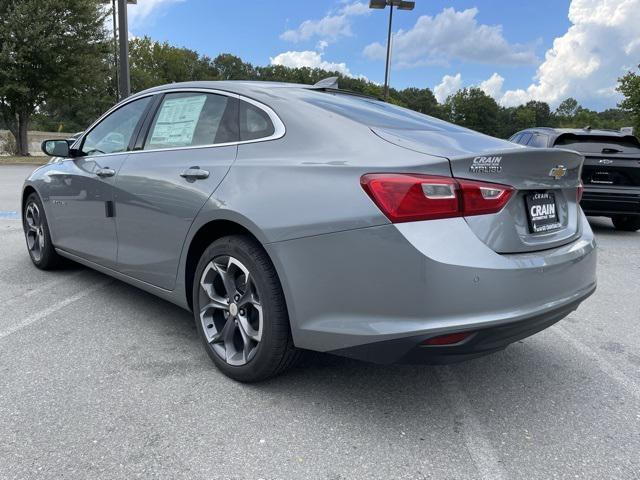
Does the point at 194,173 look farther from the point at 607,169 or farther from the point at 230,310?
the point at 607,169

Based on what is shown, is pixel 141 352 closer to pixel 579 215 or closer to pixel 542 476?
pixel 542 476

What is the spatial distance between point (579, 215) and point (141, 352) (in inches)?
106

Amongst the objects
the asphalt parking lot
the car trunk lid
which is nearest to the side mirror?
the asphalt parking lot

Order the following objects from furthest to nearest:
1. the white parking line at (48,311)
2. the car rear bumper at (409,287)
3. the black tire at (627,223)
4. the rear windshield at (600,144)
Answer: the black tire at (627,223) → the rear windshield at (600,144) → the white parking line at (48,311) → the car rear bumper at (409,287)

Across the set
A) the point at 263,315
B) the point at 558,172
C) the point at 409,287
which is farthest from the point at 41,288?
the point at 558,172

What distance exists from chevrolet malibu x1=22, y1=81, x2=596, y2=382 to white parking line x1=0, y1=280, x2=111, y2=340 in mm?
857

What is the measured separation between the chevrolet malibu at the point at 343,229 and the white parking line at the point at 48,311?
2.81 feet

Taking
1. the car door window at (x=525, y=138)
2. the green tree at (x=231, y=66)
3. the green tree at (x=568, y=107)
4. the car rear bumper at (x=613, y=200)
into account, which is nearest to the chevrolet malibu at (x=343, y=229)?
the car rear bumper at (x=613, y=200)

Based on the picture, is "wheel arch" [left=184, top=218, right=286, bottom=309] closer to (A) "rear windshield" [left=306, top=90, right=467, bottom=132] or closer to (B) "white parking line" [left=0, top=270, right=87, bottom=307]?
(A) "rear windshield" [left=306, top=90, right=467, bottom=132]

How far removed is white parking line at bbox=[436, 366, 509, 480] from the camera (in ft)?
7.29

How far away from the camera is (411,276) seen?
221 centimetres

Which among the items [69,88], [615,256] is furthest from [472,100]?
[615,256]

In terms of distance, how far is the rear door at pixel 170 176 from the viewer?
3.04 meters

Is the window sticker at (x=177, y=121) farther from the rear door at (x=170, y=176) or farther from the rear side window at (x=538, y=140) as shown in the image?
the rear side window at (x=538, y=140)
